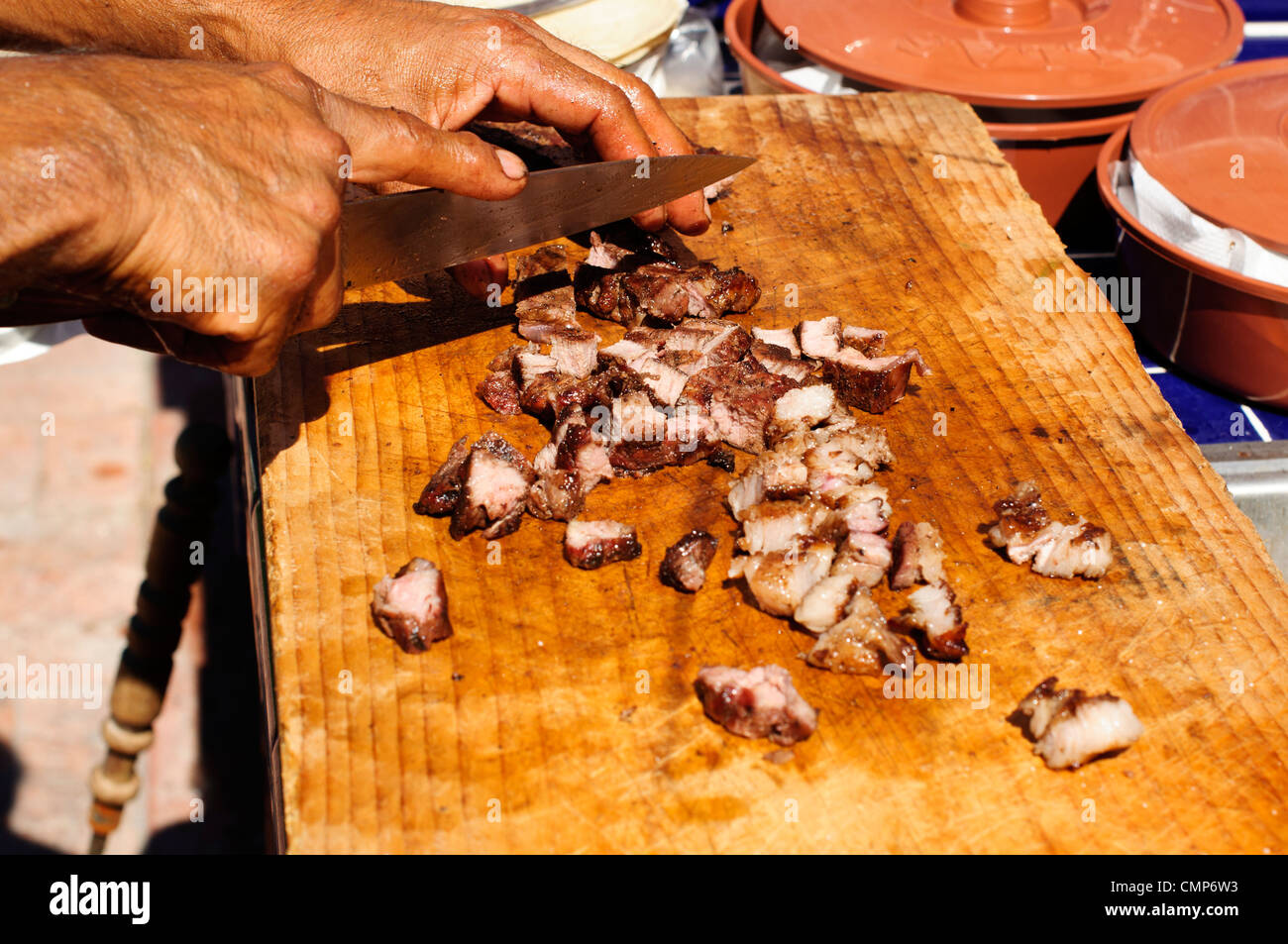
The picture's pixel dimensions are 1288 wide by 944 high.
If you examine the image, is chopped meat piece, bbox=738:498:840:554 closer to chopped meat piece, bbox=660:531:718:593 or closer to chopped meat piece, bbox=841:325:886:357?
chopped meat piece, bbox=660:531:718:593

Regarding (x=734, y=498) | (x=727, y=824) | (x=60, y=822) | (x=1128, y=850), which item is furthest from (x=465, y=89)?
(x=60, y=822)

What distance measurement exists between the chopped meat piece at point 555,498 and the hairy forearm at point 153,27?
4.35ft

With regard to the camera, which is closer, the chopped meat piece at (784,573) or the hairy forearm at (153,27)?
the chopped meat piece at (784,573)

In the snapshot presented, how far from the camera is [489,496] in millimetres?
2135

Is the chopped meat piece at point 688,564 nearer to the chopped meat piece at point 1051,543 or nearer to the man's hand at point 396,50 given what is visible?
the chopped meat piece at point 1051,543

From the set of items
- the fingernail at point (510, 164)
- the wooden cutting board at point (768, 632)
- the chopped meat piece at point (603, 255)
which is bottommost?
the wooden cutting board at point (768, 632)

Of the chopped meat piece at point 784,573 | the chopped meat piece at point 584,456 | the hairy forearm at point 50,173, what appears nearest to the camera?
the hairy forearm at point 50,173

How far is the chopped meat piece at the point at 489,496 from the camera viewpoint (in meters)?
2.13

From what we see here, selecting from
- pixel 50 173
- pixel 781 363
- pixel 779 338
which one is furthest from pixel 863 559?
pixel 50 173

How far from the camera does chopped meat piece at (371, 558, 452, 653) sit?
193 cm

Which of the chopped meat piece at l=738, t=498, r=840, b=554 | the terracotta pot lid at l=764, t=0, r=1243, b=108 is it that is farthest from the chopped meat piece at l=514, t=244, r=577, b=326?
the terracotta pot lid at l=764, t=0, r=1243, b=108

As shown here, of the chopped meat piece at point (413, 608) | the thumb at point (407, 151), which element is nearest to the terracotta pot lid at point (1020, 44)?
the thumb at point (407, 151)

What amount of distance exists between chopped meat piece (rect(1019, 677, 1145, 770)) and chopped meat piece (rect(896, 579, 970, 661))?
7.0 inches

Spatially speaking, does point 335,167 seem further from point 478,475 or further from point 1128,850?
point 1128,850
